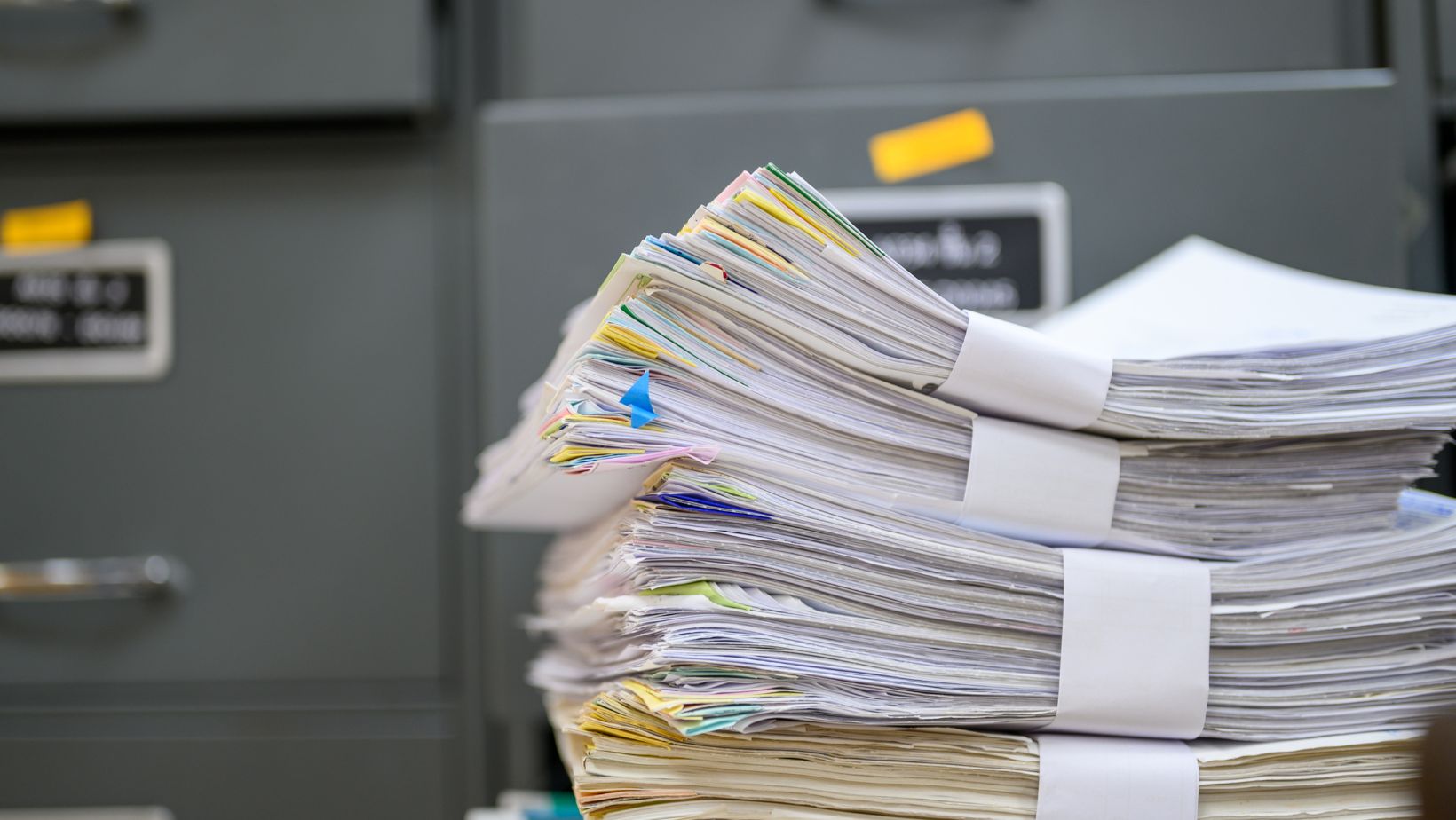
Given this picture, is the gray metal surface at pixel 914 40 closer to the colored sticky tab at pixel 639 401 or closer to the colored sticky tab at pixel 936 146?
the colored sticky tab at pixel 936 146

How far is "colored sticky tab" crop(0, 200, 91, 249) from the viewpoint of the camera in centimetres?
86

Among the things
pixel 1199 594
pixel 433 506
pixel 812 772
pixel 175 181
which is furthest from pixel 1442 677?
pixel 175 181

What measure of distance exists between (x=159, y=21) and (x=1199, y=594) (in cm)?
81

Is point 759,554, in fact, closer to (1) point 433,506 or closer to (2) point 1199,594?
(2) point 1199,594

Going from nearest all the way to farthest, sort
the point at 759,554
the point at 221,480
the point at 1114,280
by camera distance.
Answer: the point at 759,554 < the point at 1114,280 < the point at 221,480

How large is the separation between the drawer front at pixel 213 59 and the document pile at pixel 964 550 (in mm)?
459

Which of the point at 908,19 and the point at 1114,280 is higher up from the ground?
the point at 908,19

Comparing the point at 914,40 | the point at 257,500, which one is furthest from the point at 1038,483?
the point at 257,500

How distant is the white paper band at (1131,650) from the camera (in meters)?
0.42

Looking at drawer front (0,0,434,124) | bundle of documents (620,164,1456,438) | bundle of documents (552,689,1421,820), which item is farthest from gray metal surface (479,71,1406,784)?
bundle of documents (552,689,1421,820)

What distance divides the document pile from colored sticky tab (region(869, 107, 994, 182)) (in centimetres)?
30

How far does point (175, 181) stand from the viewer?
0.87m

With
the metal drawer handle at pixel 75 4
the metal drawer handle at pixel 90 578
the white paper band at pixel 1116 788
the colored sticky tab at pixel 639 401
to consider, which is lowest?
the white paper band at pixel 1116 788

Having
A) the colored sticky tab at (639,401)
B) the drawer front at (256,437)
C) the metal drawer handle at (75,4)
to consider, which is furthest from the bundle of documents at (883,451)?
the metal drawer handle at (75,4)
